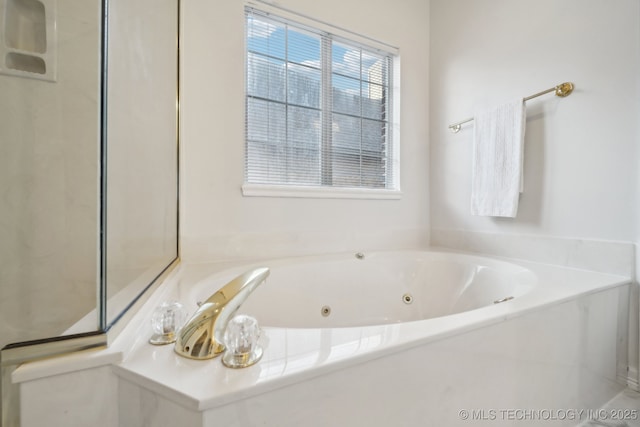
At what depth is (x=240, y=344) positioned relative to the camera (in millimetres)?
559

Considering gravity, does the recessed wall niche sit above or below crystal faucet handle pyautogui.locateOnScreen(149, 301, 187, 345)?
above

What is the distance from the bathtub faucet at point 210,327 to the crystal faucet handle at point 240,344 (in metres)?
0.04

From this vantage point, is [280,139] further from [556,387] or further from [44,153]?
[556,387]

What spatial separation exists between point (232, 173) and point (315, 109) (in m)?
0.68

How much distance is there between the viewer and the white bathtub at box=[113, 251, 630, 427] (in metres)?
0.52

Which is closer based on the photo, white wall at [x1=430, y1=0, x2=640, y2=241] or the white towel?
white wall at [x1=430, y1=0, x2=640, y2=241]

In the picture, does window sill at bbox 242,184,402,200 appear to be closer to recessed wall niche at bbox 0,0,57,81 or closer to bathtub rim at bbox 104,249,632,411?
recessed wall niche at bbox 0,0,57,81

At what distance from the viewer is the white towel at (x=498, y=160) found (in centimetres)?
162

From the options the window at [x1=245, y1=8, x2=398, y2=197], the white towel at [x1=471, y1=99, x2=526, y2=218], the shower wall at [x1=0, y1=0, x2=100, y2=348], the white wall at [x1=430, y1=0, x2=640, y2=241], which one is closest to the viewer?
the shower wall at [x1=0, y1=0, x2=100, y2=348]

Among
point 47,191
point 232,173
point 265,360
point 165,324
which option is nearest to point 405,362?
point 265,360

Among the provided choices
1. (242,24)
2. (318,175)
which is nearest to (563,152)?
(318,175)

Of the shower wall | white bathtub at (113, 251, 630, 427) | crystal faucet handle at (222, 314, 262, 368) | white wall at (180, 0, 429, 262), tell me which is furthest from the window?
crystal faucet handle at (222, 314, 262, 368)

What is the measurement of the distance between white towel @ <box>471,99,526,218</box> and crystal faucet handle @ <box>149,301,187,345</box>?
5.44 feet

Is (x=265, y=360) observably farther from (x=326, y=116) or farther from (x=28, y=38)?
(x=326, y=116)
